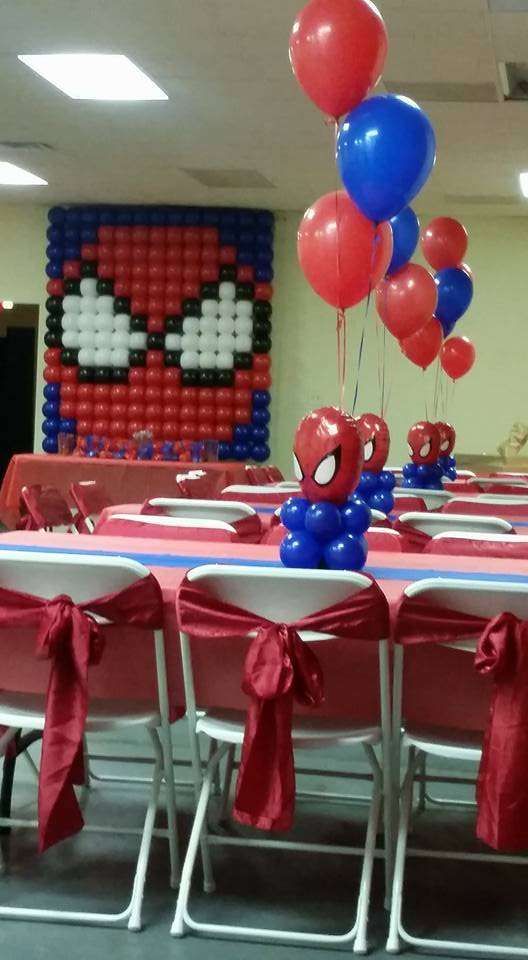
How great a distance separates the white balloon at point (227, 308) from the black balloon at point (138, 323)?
0.75 meters

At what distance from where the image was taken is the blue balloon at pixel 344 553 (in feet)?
9.82

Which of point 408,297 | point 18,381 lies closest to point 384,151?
point 408,297

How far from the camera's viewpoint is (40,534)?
385cm

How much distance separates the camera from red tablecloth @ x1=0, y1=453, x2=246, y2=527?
31.2 ft

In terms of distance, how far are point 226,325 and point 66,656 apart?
887 cm

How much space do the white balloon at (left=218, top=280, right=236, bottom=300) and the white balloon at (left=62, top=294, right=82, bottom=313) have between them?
4.68 feet

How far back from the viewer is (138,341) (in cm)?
1132

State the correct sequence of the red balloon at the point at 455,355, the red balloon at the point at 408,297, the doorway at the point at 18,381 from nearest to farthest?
the red balloon at the point at 408,297
the red balloon at the point at 455,355
the doorway at the point at 18,381

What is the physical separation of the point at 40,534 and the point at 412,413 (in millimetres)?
8324

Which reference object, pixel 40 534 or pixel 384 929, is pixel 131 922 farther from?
pixel 40 534

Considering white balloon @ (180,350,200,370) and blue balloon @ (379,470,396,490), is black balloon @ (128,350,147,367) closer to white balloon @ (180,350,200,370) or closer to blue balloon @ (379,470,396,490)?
white balloon @ (180,350,200,370)

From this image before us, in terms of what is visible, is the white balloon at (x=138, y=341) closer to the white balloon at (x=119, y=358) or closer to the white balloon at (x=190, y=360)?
the white balloon at (x=119, y=358)

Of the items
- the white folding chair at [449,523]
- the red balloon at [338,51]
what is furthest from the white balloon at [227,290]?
the red balloon at [338,51]

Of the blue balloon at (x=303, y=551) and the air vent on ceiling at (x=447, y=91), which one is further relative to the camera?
the air vent on ceiling at (x=447, y=91)
